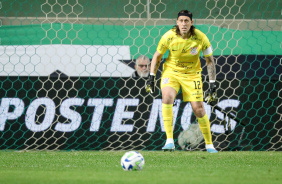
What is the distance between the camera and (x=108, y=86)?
736 cm

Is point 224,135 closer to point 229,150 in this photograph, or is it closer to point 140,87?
point 229,150

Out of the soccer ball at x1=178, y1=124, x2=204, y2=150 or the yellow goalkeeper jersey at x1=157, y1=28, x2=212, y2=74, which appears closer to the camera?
the yellow goalkeeper jersey at x1=157, y1=28, x2=212, y2=74

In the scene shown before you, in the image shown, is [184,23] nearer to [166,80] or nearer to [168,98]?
[166,80]

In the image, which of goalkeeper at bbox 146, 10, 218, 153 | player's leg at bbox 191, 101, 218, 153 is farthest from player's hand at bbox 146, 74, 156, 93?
player's leg at bbox 191, 101, 218, 153

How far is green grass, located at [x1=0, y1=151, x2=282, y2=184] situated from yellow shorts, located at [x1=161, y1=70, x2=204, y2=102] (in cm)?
85

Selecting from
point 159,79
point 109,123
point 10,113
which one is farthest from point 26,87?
point 159,79

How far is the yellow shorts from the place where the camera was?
6648 millimetres

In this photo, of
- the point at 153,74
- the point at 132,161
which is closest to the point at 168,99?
the point at 153,74

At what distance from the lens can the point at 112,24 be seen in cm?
775

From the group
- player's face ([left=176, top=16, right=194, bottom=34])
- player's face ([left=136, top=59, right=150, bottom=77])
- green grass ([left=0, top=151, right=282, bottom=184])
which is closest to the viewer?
green grass ([left=0, top=151, right=282, bottom=184])

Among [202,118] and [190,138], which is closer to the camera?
[202,118]

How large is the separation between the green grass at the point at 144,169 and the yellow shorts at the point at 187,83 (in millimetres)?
847

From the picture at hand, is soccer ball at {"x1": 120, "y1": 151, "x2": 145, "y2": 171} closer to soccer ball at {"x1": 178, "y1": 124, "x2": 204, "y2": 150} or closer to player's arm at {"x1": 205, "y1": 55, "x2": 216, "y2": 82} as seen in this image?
player's arm at {"x1": 205, "y1": 55, "x2": 216, "y2": 82}

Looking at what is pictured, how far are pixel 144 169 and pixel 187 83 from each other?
85.6 inches
